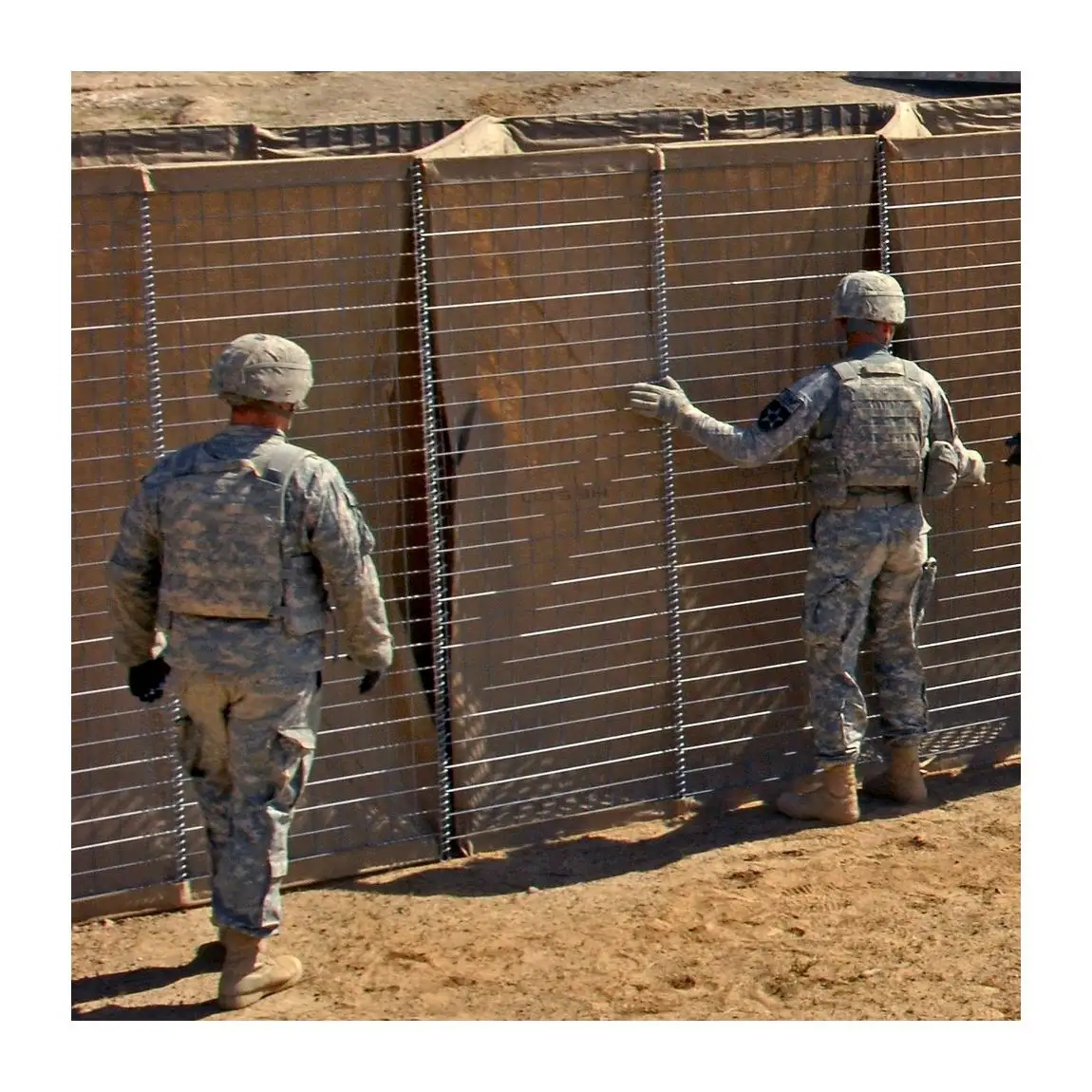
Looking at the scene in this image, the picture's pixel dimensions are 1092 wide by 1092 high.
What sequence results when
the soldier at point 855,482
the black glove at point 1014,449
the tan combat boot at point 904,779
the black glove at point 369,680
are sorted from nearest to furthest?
the black glove at point 369,680
the soldier at point 855,482
the tan combat boot at point 904,779
the black glove at point 1014,449

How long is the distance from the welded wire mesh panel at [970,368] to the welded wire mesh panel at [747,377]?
35cm

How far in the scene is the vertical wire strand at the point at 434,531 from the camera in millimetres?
6551

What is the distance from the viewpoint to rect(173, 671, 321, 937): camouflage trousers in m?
5.50

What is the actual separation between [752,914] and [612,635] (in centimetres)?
133

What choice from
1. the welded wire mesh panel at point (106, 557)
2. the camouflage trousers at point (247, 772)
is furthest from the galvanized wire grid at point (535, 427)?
the camouflage trousers at point (247, 772)

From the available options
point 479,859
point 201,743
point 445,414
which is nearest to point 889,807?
point 479,859

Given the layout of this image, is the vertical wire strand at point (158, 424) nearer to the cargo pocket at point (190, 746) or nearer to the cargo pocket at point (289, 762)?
the cargo pocket at point (190, 746)

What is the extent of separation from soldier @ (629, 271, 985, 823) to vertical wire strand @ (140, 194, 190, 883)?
72.7 inches

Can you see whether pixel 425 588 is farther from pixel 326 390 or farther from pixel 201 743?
pixel 201 743

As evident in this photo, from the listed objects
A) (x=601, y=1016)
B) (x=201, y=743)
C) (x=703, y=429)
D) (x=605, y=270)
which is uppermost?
(x=605, y=270)

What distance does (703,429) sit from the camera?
265 inches

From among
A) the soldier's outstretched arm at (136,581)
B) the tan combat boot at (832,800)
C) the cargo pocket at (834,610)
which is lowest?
the tan combat boot at (832,800)

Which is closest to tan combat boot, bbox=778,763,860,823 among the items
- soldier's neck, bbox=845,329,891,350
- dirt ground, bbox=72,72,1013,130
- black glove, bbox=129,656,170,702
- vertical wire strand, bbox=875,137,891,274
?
soldier's neck, bbox=845,329,891,350

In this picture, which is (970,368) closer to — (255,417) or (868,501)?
(868,501)
